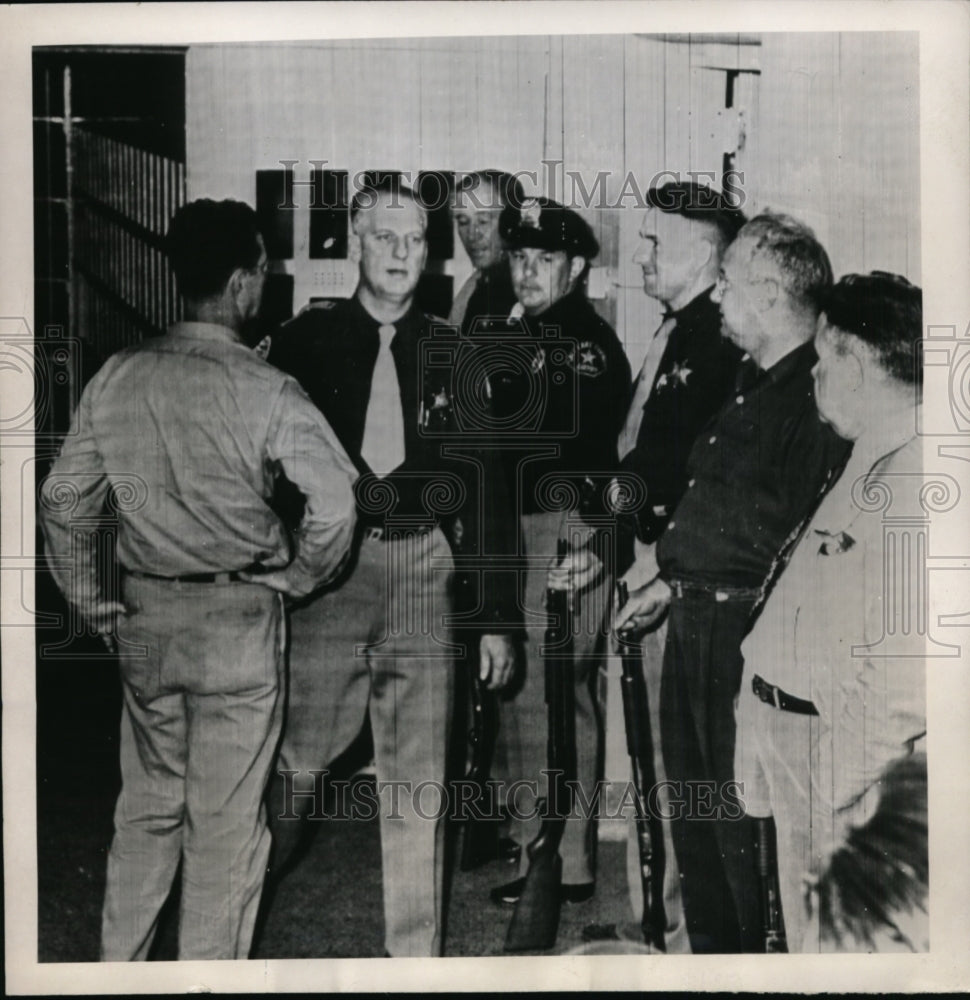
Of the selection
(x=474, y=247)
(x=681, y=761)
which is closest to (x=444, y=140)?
(x=474, y=247)

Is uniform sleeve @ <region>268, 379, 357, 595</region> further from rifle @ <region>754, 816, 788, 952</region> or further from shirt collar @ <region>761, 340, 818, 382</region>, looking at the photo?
rifle @ <region>754, 816, 788, 952</region>

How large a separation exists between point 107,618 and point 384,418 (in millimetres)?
794

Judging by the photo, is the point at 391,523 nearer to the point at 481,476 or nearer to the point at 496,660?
the point at 481,476

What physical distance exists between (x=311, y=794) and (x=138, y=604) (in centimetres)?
59

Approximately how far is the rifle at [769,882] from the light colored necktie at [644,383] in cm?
93

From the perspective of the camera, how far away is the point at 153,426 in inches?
106

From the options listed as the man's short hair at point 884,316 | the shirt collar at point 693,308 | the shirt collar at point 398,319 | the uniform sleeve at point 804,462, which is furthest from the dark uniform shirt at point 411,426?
the man's short hair at point 884,316

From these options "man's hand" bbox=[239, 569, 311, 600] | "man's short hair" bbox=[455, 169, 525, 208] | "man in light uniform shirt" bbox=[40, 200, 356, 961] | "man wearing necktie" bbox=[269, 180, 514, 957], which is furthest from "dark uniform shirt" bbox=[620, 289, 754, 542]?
"man's hand" bbox=[239, 569, 311, 600]

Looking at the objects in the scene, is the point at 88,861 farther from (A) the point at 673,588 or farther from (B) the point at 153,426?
(A) the point at 673,588

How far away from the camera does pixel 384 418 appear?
2717mm

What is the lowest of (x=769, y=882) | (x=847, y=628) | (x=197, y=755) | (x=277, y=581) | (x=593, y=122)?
(x=769, y=882)

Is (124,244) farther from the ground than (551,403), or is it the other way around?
(124,244)

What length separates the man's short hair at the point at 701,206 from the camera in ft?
8.93
